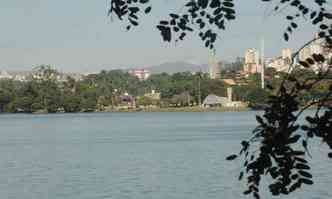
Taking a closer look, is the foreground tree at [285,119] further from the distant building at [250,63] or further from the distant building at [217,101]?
the distant building at [217,101]

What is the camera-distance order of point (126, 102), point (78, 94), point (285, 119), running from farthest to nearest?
point (126, 102), point (78, 94), point (285, 119)

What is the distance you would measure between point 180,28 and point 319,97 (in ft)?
2.18

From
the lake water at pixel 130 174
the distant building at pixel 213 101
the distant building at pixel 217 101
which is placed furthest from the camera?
the distant building at pixel 213 101

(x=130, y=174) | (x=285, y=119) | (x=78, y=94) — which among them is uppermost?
(x=78, y=94)

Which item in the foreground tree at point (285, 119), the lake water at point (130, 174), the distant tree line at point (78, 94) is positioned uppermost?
the distant tree line at point (78, 94)

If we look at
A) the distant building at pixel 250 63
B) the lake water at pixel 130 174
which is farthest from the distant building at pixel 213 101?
the lake water at pixel 130 174

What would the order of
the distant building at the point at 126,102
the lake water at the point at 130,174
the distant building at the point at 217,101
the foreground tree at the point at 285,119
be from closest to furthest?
the foreground tree at the point at 285,119
the lake water at the point at 130,174
the distant building at the point at 217,101
the distant building at the point at 126,102

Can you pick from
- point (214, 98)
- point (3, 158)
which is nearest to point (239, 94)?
point (214, 98)

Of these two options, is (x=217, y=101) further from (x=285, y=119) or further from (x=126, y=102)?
(x=285, y=119)

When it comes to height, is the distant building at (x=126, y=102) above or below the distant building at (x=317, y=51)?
above

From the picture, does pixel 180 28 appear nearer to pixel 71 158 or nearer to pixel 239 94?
pixel 71 158

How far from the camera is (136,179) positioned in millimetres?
26484

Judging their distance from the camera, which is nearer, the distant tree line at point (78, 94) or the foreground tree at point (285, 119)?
the foreground tree at point (285, 119)

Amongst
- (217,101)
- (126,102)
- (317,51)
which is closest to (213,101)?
(217,101)
